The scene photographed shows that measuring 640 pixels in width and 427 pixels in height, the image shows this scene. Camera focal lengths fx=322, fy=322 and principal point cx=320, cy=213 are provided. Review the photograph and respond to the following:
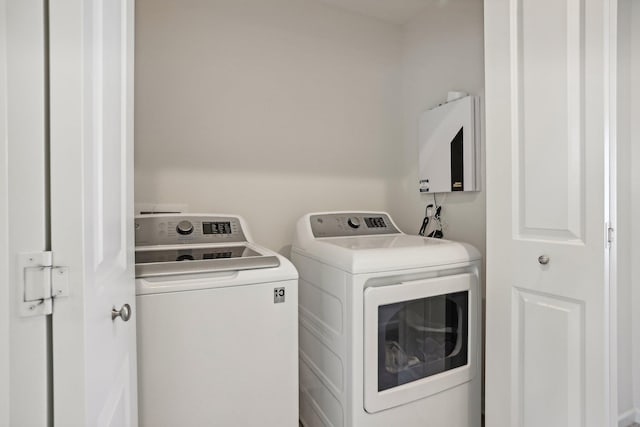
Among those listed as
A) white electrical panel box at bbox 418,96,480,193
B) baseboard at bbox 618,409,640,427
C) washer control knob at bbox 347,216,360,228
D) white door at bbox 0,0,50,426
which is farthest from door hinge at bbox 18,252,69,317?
baseboard at bbox 618,409,640,427

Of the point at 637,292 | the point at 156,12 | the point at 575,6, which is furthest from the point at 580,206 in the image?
the point at 156,12

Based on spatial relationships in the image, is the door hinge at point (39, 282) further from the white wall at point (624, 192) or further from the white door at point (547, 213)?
the white wall at point (624, 192)

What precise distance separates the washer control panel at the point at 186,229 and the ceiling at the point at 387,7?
5.39 feet

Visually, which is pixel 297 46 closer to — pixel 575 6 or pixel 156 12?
pixel 156 12

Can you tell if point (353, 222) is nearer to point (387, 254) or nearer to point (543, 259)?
point (387, 254)

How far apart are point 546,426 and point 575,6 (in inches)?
57.9

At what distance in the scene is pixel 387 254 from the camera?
1323mm

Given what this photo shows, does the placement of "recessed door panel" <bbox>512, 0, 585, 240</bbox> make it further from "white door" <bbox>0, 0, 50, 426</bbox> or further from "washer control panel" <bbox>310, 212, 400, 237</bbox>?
Answer: "white door" <bbox>0, 0, 50, 426</bbox>

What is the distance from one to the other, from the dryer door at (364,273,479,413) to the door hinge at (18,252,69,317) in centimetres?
97

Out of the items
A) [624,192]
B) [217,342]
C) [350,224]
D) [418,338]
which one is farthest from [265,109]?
[624,192]

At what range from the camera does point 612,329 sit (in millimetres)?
1044

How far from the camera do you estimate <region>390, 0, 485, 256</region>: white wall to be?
73.2 inches

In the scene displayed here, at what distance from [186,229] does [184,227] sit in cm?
1

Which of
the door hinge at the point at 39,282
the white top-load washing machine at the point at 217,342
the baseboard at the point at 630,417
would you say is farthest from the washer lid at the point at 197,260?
the baseboard at the point at 630,417
